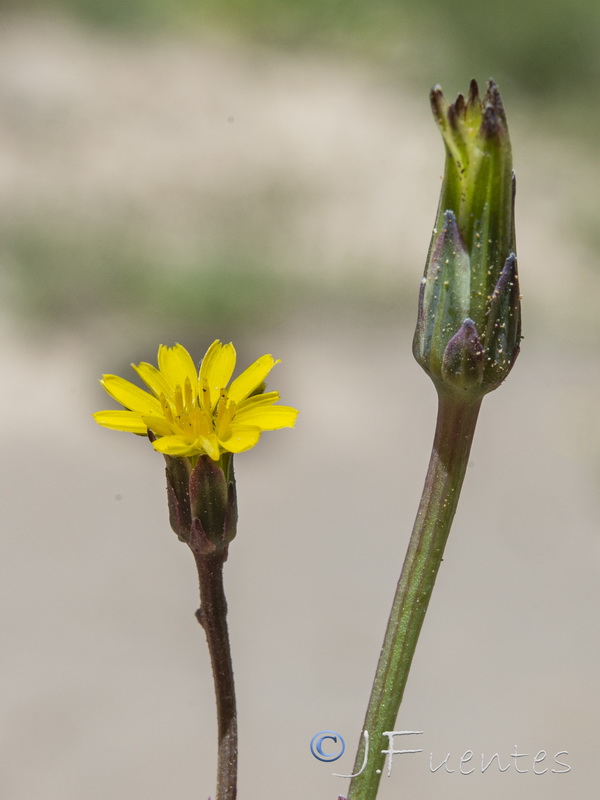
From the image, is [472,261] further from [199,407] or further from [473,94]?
[199,407]

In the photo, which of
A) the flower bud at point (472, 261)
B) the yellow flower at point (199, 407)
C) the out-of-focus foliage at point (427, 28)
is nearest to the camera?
the flower bud at point (472, 261)

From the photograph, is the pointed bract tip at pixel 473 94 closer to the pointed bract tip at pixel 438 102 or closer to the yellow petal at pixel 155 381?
the pointed bract tip at pixel 438 102

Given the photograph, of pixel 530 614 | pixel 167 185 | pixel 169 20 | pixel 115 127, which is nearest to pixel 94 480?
pixel 530 614

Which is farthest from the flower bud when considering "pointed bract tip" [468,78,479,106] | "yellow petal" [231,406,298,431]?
"yellow petal" [231,406,298,431]

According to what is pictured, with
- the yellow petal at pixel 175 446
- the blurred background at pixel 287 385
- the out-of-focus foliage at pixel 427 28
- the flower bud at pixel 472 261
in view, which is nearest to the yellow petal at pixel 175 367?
the yellow petal at pixel 175 446

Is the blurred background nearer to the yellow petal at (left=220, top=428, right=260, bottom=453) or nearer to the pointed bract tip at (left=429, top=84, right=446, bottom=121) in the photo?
the yellow petal at (left=220, top=428, right=260, bottom=453)

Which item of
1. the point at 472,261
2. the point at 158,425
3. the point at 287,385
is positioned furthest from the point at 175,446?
the point at 287,385

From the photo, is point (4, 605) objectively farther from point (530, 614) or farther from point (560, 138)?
point (560, 138)
